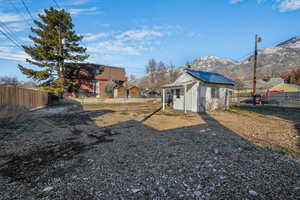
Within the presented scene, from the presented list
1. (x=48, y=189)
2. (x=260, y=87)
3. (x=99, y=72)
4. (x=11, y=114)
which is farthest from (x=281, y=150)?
(x=260, y=87)

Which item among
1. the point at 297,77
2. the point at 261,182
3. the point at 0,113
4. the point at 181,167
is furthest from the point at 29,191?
the point at 297,77

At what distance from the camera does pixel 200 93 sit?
10672 millimetres

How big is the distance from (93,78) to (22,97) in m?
17.3

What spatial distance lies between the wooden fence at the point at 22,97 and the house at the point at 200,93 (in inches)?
443

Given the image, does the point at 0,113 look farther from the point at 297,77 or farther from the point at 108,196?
the point at 297,77

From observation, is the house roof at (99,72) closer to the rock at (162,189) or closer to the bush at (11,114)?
the bush at (11,114)

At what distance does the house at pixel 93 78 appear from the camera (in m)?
24.0

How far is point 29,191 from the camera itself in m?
1.88

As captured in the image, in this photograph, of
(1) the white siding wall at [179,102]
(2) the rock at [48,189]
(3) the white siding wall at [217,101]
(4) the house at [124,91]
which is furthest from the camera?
(4) the house at [124,91]

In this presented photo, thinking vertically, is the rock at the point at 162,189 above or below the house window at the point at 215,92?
below

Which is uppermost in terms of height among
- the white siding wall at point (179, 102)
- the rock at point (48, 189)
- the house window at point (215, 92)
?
the house window at point (215, 92)

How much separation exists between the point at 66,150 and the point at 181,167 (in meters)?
2.92

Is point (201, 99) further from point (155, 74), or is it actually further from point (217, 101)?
point (155, 74)

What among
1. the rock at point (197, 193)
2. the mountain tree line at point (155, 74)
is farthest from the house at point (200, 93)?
the mountain tree line at point (155, 74)
